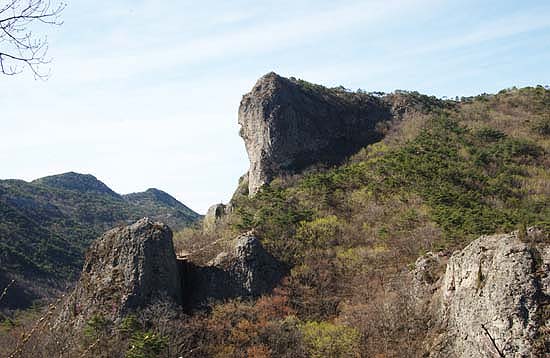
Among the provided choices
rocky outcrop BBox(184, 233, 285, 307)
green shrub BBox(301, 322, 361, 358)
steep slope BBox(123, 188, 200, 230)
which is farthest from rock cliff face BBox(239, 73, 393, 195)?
steep slope BBox(123, 188, 200, 230)

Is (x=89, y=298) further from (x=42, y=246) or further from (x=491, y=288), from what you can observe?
(x=42, y=246)

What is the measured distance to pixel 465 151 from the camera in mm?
46406

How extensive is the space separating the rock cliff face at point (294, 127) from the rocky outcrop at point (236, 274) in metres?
20.8

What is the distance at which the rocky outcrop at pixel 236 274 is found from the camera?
1203 inches

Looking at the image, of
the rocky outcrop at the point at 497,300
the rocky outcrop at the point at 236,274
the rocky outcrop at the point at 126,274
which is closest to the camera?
the rocky outcrop at the point at 497,300

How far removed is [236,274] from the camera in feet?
102

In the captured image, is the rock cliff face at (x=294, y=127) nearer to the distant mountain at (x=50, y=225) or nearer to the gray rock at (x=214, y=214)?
the gray rock at (x=214, y=214)

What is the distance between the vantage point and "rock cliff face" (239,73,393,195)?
53500 mm

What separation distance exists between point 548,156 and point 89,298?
4044 cm

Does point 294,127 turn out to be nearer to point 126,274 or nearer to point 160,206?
point 126,274

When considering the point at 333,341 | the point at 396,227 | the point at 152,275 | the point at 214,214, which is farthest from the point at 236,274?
the point at 214,214

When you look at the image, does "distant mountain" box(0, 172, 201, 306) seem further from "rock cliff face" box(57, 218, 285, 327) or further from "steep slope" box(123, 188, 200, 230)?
"rock cliff face" box(57, 218, 285, 327)

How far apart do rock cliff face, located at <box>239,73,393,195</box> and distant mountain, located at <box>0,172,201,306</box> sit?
32.0 m

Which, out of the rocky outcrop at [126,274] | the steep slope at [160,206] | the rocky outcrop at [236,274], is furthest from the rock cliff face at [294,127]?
the steep slope at [160,206]
